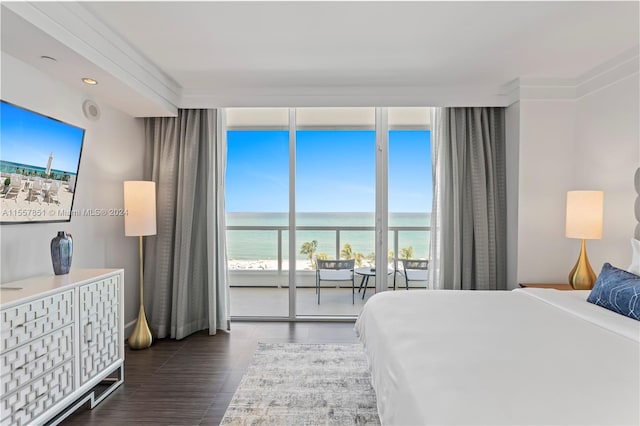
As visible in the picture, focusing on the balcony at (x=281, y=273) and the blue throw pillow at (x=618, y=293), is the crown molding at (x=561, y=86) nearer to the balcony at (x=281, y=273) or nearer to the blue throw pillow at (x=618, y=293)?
the blue throw pillow at (x=618, y=293)

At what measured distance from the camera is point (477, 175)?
387 centimetres

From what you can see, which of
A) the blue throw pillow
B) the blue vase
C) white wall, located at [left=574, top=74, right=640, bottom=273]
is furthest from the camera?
white wall, located at [left=574, top=74, right=640, bottom=273]

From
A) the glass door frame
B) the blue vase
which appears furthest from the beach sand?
the glass door frame

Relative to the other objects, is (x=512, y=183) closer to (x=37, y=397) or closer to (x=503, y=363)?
(x=503, y=363)

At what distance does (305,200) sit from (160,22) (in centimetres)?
233

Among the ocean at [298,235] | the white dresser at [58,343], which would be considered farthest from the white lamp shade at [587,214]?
the white dresser at [58,343]

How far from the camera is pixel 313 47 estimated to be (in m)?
2.82

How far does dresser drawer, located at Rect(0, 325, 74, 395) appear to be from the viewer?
1.82 meters

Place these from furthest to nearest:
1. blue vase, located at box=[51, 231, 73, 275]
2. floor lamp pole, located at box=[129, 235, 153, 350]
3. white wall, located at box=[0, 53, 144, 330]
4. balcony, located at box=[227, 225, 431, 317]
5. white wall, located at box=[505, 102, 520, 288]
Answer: balcony, located at box=[227, 225, 431, 317] → white wall, located at box=[505, 102, 520, 288] → floor lamp pole, located at box=[129, 235, 153, 350] → blue vase, located at box=[51, 231, 73, 275] → white wall, located at box=[0, 53, 144, 330]

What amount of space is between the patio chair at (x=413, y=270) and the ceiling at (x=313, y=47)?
70.9 inches

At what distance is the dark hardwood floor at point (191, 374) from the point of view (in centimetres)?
234

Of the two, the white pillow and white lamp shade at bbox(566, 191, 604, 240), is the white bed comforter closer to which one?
the white pillow

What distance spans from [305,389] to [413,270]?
2.08m

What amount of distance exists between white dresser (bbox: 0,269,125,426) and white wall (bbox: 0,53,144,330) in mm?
233
